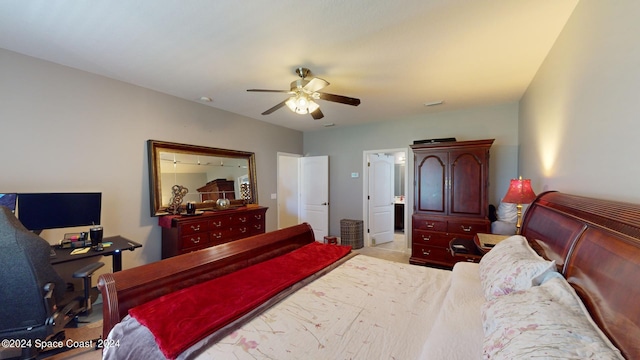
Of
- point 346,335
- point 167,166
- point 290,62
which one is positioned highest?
point 290,62

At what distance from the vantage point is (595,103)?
1467 mm

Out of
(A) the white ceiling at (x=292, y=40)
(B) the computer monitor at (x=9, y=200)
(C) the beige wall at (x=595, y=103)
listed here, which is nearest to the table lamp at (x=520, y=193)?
(C) the beige wall at (x=595, y=103)

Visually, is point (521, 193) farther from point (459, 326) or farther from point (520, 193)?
point (459, 326)

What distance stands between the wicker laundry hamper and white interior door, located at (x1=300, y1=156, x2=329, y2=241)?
593 mm

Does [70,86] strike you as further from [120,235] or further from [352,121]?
[352,121]

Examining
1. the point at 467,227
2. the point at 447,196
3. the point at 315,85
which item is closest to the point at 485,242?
the point at 467,227

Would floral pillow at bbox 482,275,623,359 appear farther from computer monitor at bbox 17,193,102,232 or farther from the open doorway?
the open doorway

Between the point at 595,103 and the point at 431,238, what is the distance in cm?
279

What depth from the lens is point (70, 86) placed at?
8.69 ft

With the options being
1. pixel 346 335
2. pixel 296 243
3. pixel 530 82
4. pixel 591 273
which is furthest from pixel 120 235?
pixel 530 82

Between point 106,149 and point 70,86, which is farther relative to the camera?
point 106,149

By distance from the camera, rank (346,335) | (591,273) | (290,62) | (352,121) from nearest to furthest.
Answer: (591,273), (346,335), (290,62), (352,121)

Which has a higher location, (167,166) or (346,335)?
(167,166)

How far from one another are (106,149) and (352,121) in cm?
393
